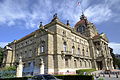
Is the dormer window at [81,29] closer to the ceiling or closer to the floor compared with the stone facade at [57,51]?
closer to the ceiling

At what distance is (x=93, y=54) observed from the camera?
148 feet

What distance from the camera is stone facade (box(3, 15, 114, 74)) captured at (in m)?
30.7

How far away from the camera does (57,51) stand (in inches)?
1221

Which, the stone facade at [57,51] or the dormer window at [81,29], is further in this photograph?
the dormer window at [81,29]

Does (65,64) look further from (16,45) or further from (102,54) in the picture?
(16,45)

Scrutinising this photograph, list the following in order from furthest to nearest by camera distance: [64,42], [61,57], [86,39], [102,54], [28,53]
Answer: [86,39], [102,54], [28,53], [64,42], [61,57]

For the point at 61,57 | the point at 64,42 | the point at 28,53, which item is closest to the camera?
the point at 61,57

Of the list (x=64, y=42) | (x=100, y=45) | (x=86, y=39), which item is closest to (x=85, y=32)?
(x=86, y=39)

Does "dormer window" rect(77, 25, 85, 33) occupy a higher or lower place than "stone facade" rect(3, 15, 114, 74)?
higher

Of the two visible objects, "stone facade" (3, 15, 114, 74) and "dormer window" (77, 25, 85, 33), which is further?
"dormer window" (77, 25, 85, 33)

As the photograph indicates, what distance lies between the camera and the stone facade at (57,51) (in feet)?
101

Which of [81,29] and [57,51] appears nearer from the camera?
[57,51]

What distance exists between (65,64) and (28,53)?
15499mm

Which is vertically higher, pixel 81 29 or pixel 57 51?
pixel 81 29
